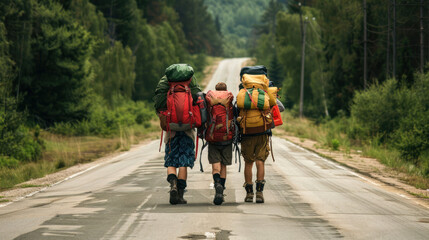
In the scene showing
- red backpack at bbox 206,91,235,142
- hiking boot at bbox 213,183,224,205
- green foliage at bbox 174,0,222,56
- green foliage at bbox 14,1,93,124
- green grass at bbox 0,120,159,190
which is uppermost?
green foliage at bbox 174,0,222,56

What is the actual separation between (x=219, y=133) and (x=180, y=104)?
2.54 ft

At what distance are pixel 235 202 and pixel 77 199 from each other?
2.77 metres

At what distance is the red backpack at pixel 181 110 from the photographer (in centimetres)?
895

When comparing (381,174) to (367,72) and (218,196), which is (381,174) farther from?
(367,72)

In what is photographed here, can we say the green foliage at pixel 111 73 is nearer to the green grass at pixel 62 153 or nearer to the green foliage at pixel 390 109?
the green grass at pixel 62 153

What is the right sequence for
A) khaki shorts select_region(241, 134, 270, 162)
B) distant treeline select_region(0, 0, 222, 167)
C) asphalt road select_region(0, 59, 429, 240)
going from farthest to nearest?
distant treeline select_region(0, 0, 222, 167), khaki shorts select_region(241, 134, 270, 162), asphalt road select_region(0, 59, 429, 240)

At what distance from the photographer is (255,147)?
375 inches

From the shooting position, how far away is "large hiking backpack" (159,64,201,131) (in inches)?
352

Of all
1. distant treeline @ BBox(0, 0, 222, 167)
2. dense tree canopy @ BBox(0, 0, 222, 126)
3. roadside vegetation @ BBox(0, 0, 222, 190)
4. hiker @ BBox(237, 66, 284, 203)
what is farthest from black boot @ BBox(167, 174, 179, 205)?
dense tree canopy @ BBox(0, 0, 222, 126)

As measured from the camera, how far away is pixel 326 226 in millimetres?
7562

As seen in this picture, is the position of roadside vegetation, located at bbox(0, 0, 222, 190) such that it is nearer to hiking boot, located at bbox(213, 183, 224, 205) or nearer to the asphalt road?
the asphalt road

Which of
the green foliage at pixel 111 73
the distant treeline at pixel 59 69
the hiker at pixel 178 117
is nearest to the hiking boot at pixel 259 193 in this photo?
the hiker at pixel 178 117

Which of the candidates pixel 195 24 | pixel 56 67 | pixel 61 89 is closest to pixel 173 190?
pixel 56 67

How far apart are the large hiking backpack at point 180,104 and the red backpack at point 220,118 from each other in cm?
24
